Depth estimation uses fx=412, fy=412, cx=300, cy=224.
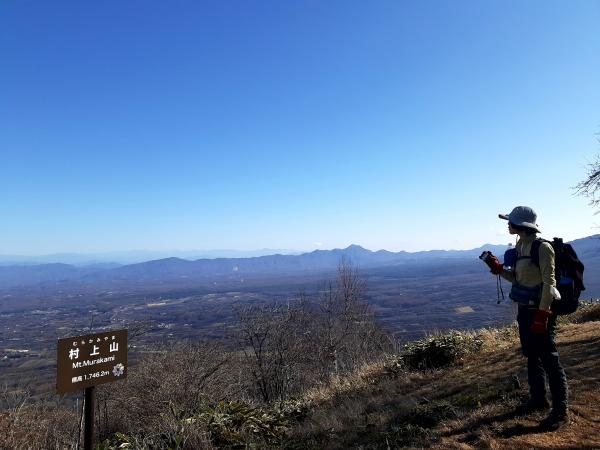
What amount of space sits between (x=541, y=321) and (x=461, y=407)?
78.8 inches

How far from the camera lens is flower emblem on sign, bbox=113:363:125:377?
214 inches

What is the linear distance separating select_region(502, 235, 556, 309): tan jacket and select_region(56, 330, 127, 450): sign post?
4.87m

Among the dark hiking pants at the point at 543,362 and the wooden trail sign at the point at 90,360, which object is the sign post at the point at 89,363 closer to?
the wooden trail sign at the point at 90,360

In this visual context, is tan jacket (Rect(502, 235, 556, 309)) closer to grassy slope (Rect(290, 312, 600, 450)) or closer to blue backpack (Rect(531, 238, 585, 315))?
blue backpack (Rect(531, 238, 585, 315))

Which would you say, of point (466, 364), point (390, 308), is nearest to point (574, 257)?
point (466, 364)

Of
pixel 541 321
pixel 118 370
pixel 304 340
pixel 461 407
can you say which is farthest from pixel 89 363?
pixel 304 340

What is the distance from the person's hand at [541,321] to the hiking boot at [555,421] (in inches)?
34.9

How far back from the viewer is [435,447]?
13.5 feet

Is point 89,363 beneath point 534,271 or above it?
beneath

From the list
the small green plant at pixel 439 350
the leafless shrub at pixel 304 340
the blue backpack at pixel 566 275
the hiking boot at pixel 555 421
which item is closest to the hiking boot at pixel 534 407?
the hiking boot at pixel 555 421

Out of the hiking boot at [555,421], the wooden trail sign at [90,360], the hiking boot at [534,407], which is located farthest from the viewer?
the wooden trail sign at [90,360]

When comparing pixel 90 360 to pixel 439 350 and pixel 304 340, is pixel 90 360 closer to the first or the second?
pixel 439 350

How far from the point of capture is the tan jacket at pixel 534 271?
4051mm

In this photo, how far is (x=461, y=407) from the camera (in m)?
5.30
